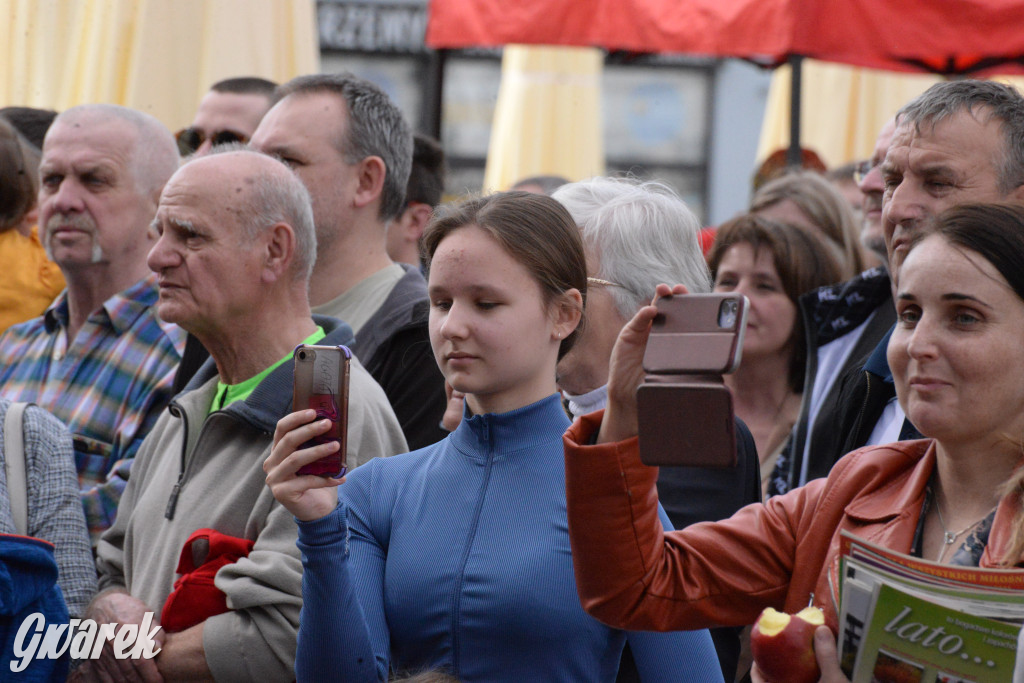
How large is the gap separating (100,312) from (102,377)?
0.90 ft

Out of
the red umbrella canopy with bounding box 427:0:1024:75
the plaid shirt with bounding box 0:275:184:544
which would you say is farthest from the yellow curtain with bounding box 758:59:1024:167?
the plaid shirt with bounding box 0:275:184:544

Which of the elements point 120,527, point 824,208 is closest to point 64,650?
point 120,527

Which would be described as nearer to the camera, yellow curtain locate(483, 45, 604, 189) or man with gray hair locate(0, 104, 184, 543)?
man with gray hair locate(0, 104, 184, 543)

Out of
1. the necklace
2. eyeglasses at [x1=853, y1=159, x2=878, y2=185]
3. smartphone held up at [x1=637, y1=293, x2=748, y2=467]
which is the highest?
eyeglasses at [x1=853, y1=159, x2=878, y2=185]

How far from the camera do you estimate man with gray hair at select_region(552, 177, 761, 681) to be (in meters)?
2.69

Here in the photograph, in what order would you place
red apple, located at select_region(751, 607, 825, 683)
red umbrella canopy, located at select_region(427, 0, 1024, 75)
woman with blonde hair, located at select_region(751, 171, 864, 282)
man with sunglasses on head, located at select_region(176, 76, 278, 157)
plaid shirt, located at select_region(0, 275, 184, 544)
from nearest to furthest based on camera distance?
red apple, located at select_region(751, 607, 825, 683)
plaid shirt, located at select_region(0, 275, 184, 544)
woman with blonde hair, located at select_region(751, 171, 864, 282)
man with sunglasses on head, located at select_region(176, 76, 278, 157)
red umbrella canopy, located at select_region(427, 0, 1024, 75)

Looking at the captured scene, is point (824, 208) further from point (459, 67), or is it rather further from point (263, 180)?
point (459, 67)

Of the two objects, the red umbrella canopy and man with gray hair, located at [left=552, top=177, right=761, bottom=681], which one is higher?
the red umbrella canopy

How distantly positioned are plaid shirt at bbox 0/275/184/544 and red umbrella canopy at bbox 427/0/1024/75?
311 cm

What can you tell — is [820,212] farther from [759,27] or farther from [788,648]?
[788,648]

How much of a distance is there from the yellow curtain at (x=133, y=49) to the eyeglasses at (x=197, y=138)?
0.46 feet

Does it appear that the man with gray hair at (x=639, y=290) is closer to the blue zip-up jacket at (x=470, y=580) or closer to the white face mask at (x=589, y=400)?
the white face mask at (x=589, y=400)

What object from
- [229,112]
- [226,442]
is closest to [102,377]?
[226,442]

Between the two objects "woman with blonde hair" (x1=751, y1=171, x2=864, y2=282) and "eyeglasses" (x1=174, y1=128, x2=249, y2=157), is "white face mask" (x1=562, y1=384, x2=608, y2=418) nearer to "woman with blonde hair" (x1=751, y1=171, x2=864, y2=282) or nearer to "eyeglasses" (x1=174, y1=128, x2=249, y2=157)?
"woman with blonde hair" (x1=751, y1=171, x2=864, y2=282)
